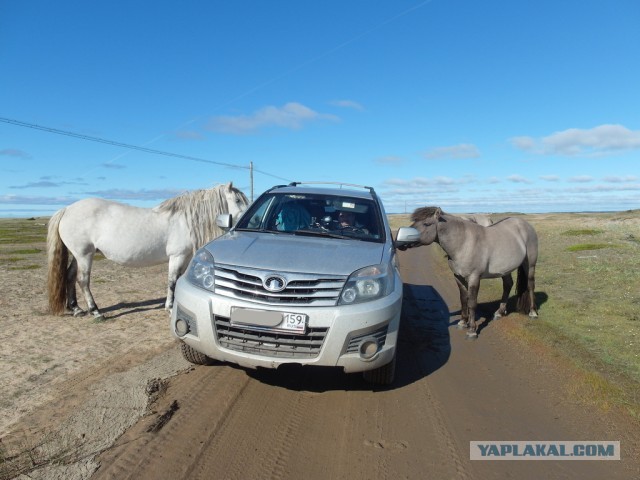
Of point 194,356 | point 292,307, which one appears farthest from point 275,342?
point 194,356

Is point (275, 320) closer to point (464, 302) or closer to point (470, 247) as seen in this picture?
point (470, 247)

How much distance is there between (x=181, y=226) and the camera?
7277 millimetres

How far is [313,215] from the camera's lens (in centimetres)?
550

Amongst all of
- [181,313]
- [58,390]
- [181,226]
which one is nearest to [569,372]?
[181,313]

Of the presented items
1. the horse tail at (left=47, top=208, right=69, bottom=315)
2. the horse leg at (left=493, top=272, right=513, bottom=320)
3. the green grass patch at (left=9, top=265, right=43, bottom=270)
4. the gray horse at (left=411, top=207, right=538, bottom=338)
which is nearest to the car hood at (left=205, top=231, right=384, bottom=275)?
the gray horse at (left=411, top=207, right=538, bottom=338)

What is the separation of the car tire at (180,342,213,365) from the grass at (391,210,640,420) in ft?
12.5

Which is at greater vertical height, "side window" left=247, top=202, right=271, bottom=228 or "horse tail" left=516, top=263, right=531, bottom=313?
"side window" left=247, top=202, right=271, bottom=228

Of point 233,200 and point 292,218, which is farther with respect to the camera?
point 233,200

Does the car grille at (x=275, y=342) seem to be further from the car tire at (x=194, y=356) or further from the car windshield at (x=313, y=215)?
the car windshield at (x=313, y=215)

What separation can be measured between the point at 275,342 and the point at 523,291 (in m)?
5.69

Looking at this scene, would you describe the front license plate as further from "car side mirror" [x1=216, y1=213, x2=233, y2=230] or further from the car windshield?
"car side mirror" [x1=216, y1=213, x2=233, y2=230]

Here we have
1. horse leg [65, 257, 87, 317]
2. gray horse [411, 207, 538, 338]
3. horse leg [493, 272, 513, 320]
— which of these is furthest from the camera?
horse leg [493, 272, 513, 320]

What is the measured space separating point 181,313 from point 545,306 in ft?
23.3

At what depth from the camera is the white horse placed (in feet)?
22.4
